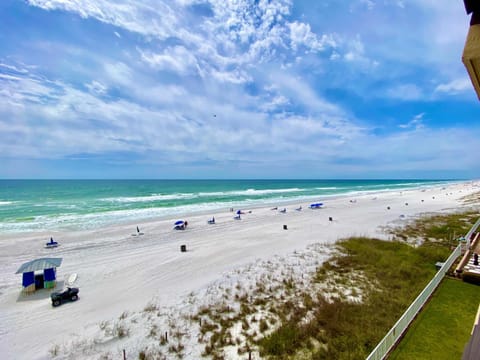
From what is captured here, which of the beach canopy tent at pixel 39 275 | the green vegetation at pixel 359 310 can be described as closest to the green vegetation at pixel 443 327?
the green vegetation at pixel 359 310

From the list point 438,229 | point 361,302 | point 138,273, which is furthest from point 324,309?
point 438,229

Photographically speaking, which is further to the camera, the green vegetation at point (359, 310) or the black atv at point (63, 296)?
A: the black atv at point (63, 296)

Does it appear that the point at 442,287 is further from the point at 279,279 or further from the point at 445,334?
the point at 279,279

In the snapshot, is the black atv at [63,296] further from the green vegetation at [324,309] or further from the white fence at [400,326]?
the white fence at [400,326]

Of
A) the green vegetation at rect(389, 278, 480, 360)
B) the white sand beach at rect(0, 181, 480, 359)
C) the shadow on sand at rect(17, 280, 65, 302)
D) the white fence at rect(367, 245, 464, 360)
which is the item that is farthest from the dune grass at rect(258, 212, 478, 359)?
the shadow on sand at rect(17, 280, 65, 302)

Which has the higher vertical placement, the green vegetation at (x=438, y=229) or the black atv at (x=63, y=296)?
the green vegetation at (x=438, y=229)

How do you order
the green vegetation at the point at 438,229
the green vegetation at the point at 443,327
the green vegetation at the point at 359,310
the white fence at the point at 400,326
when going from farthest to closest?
the green vegetation at the point at 438,229 → the green vegetation at the point at 359,310 → the green vegetation at the point at 443,327 → the white fence at the point at 400,326

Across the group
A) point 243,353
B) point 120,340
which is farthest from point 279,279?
point 120,340

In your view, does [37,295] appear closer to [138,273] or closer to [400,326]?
[138,273]
